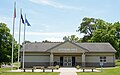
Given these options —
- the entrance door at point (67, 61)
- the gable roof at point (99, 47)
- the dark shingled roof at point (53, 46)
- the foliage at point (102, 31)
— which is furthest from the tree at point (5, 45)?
the foliage at point (102, 31)

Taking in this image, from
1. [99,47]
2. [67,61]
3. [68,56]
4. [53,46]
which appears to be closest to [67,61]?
[67,61]

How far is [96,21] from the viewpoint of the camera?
8188 centimetres

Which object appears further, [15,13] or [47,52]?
[47,52]

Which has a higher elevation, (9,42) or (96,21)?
(96,21)

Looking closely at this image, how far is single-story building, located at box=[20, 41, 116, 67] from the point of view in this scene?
51031 mm

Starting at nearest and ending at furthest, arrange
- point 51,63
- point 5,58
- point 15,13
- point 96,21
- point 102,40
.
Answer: point 15,13 → point 51,63 → point 5,58 → point 102,40 → point 96,21

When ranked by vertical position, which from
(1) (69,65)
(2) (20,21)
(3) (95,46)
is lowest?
(1) (69,65)

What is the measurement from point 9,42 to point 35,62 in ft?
38.5

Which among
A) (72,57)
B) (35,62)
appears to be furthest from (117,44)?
(35,62)

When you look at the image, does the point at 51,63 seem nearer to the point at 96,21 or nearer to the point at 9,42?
the point at 9,42

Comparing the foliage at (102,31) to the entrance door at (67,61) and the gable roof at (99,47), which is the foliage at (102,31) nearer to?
the gable roof at (99,47)

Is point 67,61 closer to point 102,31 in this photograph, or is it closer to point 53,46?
point 53,46

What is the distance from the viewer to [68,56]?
52.2 metres

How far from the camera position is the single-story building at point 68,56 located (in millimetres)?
51031
